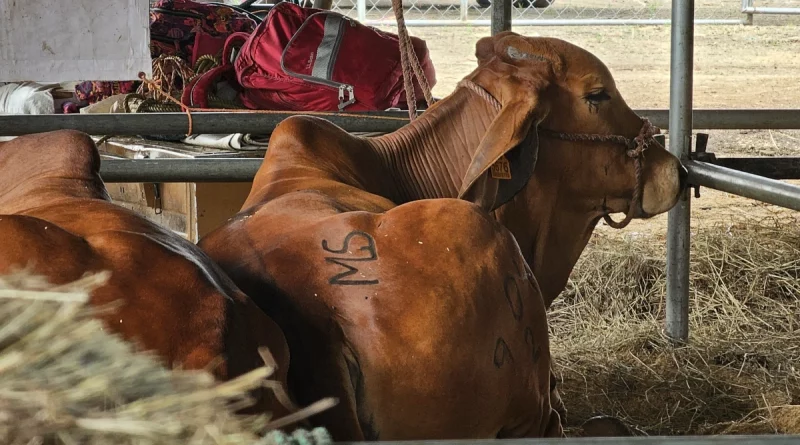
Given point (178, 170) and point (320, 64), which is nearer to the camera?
point (178, 170)

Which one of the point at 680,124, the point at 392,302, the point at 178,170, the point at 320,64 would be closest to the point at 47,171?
the point at 392,302

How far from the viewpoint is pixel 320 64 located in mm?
4344

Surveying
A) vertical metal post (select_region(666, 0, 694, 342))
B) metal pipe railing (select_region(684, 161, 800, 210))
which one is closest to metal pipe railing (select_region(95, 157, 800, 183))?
vertical metal post (select_region(666, 0, 694, 342))

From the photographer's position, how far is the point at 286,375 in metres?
1.60

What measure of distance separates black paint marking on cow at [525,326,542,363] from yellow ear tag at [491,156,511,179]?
83 cm

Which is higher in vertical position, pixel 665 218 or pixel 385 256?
pixel 385 256

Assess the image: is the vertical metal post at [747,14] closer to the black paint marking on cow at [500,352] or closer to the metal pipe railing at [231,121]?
the metal pipe railing at [231,121]

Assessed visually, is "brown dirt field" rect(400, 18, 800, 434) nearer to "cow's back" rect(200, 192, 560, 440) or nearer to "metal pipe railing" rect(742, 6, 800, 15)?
"metal pipe railing" rect(742, 6, 800, 15)

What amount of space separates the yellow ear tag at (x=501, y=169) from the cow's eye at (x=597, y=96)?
46cm

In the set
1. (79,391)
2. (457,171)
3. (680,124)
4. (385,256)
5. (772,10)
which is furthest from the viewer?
(772,10)

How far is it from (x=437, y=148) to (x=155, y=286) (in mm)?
1665

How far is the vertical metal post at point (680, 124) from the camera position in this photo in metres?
3.22

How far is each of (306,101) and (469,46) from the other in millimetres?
8673

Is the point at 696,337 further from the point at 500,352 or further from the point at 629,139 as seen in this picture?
the point at 500,352
